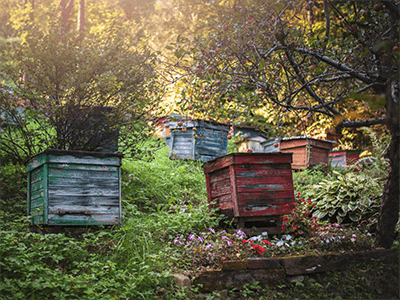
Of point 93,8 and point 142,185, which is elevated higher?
point 93,8

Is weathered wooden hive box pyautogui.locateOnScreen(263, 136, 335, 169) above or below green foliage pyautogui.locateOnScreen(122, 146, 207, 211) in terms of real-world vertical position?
above

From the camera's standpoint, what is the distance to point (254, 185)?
17.5 ft

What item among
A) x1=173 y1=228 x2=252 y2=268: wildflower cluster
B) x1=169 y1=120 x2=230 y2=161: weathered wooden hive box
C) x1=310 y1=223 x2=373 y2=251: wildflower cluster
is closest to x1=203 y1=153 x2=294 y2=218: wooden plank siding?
x1=173 y1=228 x2=252 y2=268: wildflower cluster

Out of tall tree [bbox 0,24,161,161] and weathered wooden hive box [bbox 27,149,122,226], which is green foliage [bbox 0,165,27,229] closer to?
tall tree [bbox 0,24,161,161]

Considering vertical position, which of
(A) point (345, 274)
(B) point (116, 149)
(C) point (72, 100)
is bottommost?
(A) point (345, 274)

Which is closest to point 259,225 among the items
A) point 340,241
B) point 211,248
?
point 340,241

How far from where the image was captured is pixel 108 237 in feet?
15.3

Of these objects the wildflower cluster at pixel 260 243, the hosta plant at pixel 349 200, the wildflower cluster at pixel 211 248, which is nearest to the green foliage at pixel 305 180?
the hosta plant at pixel 349 200

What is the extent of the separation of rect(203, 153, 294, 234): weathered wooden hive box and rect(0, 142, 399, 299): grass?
0.33 m

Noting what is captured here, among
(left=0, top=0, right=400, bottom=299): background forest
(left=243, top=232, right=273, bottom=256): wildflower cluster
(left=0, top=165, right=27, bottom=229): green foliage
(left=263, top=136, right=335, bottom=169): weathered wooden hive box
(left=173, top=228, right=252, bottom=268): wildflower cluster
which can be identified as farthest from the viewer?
(left=263, top=136, right=335, bottom=169): weathered wooden hive box

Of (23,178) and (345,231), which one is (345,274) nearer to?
(345,231)

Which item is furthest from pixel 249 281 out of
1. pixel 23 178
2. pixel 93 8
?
pixel 93 8

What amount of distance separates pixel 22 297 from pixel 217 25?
3.69 meters

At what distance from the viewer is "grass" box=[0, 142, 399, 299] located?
11.3 feet
